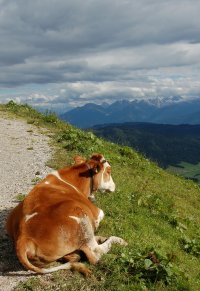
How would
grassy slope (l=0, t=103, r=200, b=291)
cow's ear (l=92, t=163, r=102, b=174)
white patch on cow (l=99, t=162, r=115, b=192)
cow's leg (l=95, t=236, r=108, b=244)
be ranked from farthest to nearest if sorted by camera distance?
white patch on cow (l=99, t=162, r=115, b=192)
cow's ear (l=92, t=163, r=102, b=174)
cow's leg (l=95, t=236, r=108, b=244)
grassy slope (l=0, t=103, r=200, b=291)

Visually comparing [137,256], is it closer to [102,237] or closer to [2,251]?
[102,237]

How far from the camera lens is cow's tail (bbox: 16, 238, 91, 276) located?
904 centimetres

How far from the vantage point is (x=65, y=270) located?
9812 millimetres

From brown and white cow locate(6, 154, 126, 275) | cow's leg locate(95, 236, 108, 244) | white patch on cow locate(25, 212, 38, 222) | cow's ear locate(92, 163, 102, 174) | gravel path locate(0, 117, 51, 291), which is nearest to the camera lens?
brown and white cow locate(6, 154, 126, 275)

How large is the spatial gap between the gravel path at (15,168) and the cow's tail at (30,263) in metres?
0.53

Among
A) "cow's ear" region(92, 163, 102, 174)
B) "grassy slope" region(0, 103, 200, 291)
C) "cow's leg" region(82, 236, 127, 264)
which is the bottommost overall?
"grassy slope" region(0, 103, 200, 291)

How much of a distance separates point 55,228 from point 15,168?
9.88 m

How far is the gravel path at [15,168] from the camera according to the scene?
10062 mm

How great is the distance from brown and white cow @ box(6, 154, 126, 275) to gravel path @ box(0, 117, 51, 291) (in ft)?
1.86

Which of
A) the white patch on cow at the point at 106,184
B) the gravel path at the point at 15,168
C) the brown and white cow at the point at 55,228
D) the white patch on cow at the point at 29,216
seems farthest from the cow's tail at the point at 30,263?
the white patch on cow at the point at 106,184

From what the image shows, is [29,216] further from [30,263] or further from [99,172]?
[99,172]

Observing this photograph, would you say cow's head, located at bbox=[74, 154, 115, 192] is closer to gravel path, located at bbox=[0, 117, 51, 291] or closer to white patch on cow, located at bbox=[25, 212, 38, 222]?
gravel path, located at bbox=[0, 117, 51, 291]

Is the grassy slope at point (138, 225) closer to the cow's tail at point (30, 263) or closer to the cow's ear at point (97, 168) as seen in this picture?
the cow's tail at point (30, 263)

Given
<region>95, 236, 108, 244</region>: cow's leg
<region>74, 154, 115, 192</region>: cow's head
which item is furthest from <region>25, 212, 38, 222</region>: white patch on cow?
<region>74, 154, 115, 192</region>: cow's head
